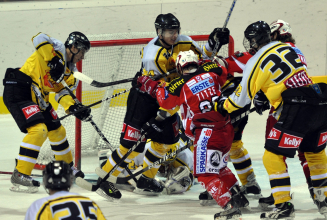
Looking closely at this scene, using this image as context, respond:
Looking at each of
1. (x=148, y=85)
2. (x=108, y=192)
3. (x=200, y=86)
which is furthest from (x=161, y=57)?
(x=108, y=192)

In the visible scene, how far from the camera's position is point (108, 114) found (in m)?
5.53

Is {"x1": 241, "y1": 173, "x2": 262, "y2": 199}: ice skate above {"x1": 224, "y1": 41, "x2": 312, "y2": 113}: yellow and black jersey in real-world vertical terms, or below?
below

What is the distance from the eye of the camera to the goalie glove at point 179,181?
4211 mm

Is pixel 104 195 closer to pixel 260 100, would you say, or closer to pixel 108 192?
pixel 108 192

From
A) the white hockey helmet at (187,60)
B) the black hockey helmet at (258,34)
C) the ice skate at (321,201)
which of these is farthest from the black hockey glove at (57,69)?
the ice skate at (321,201)

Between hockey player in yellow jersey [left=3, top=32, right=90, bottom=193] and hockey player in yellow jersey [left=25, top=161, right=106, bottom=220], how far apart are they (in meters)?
1.79

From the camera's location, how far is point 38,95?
4.02 m

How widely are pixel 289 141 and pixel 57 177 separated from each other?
165cm

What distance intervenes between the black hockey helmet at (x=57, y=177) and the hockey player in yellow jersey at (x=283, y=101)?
1.46 metres

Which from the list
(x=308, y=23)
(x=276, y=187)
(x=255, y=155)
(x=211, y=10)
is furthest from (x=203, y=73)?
(x=308, y=23)

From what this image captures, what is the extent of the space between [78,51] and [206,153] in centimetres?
148

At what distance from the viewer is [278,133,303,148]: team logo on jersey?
3.18m

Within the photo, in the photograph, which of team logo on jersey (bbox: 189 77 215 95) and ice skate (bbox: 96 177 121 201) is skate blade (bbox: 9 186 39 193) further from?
team logo on jersey (bbox: 189 77 215 95)

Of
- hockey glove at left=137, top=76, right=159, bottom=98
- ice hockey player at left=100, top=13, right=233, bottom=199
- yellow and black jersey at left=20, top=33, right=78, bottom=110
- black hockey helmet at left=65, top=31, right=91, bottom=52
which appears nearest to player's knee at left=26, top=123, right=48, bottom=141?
yellow and black jersey at left=20, top=33, right=78, bottom=110
